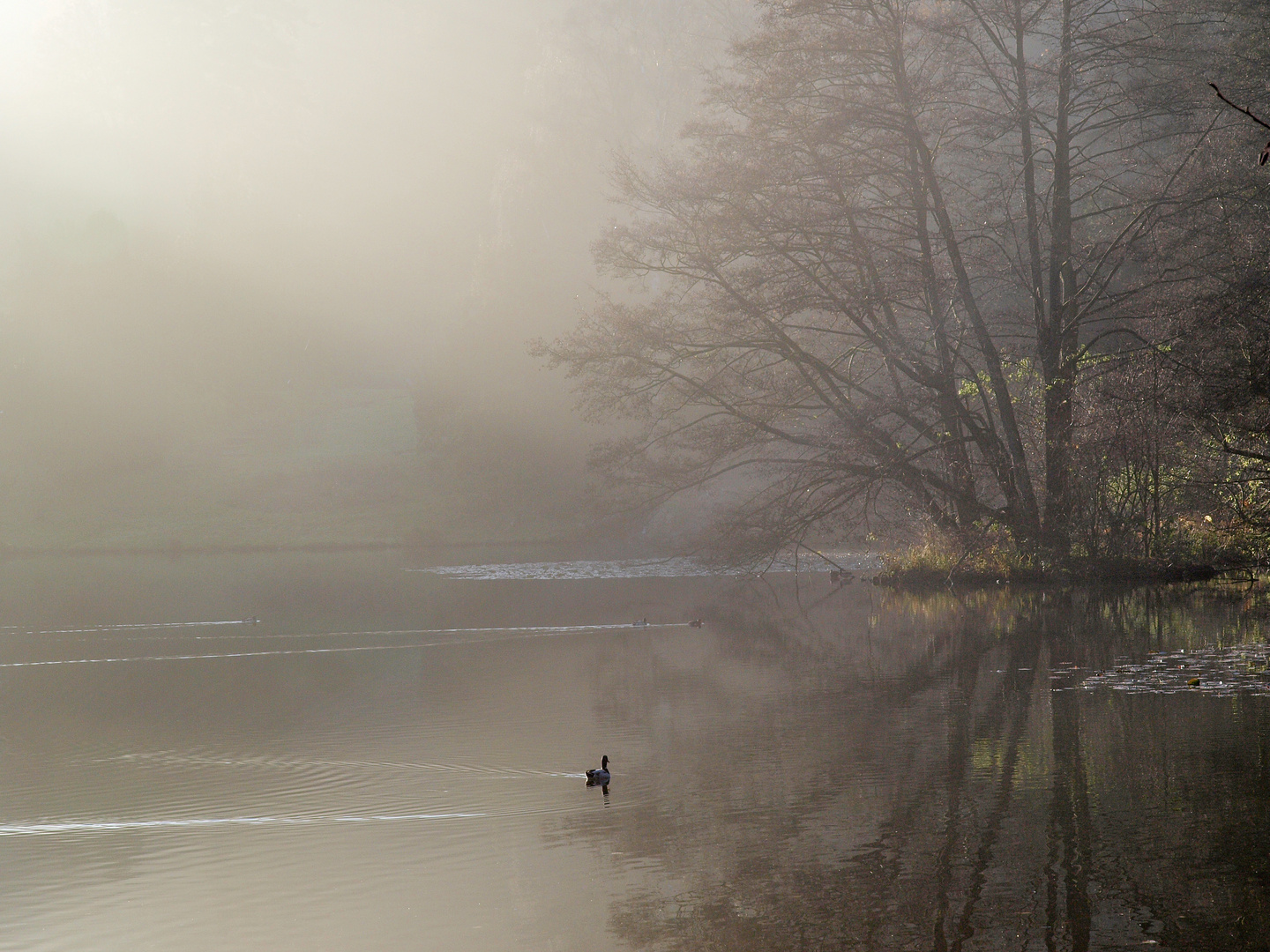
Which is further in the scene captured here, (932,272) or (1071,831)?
(932,272)

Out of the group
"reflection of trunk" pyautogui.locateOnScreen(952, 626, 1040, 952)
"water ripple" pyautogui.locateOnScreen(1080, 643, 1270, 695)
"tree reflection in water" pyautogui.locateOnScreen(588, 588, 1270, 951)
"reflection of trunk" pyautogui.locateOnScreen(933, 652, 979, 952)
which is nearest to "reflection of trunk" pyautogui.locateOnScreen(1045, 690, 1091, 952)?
"tree reflection in water" pyautogui.locateOnScreen(588, 588, 1270, 951)

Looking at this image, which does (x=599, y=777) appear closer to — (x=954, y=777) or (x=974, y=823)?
(x=954, y=777)

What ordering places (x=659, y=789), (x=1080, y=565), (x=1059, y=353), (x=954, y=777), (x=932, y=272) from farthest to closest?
(x=1059, y=353), (x=932, y=272), (x=1080, y=565), (x=659, y=789), (x=954, y=777)

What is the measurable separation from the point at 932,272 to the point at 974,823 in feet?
48.3

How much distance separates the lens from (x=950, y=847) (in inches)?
229

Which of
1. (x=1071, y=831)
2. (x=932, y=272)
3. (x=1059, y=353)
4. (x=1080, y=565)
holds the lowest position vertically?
(x=1071, y=831)

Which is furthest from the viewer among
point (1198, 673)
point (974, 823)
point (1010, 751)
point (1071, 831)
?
point (1198, 673)

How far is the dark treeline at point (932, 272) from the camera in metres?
18.7

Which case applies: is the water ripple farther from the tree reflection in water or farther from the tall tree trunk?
the tall tree trunk

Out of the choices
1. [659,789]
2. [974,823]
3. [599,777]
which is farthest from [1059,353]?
[974,823]

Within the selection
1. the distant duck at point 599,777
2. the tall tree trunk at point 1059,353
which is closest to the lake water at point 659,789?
the distant duck at point 599,777

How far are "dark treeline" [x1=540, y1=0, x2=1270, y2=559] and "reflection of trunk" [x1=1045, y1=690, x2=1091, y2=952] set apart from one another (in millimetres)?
10643

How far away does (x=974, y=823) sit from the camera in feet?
20.4

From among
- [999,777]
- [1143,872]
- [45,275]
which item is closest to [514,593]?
→ [999,777]
